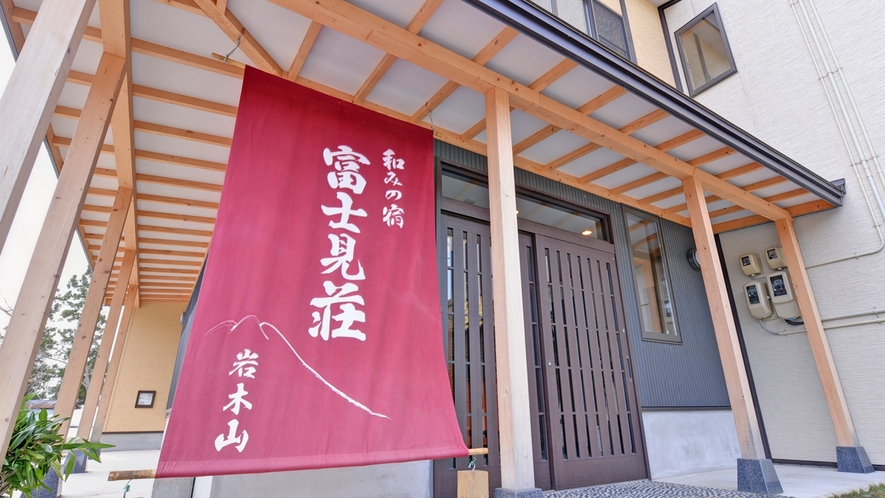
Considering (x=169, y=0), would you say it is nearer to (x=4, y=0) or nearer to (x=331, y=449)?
(x=4, y=0)

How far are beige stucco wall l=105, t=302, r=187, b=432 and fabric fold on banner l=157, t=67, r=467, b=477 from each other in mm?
9266

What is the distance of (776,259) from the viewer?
5.24 m

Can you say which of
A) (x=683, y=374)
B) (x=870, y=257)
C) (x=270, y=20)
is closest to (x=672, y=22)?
(x=870, y=257)

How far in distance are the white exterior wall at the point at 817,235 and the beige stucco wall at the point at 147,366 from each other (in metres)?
10.9

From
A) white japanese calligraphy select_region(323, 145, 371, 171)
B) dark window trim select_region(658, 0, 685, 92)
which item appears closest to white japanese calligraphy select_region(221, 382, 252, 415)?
white japanese calligraphy select_region(323, 145, 371, 171)

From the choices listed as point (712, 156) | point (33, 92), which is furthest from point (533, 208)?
point (33, 92)

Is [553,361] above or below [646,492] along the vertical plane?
above

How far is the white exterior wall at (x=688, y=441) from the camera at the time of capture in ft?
13.6

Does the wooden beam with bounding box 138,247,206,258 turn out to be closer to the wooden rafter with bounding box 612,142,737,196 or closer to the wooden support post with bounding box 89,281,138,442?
the wooden support post with bounding box 89,281,138,442

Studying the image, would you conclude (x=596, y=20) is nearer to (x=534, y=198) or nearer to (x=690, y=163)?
(x=690, y=163)

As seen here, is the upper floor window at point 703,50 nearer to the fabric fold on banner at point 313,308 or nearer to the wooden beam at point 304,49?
the fabric fold on banner at point 313,308

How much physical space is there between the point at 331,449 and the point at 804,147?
6.54m

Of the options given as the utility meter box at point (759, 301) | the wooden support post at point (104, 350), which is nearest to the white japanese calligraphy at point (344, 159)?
the wooden support post at point (104, 350)

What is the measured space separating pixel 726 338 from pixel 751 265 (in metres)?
2.38
